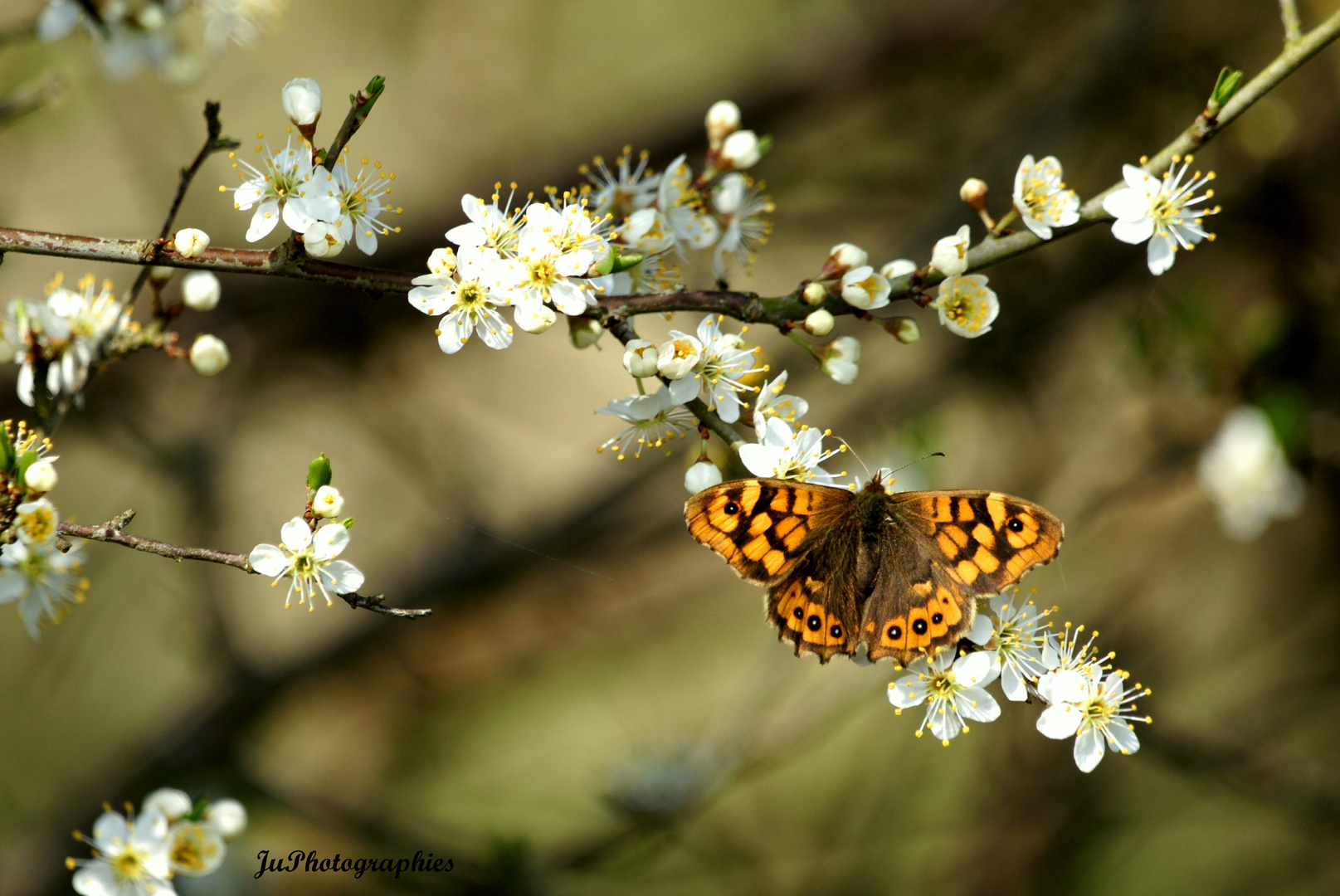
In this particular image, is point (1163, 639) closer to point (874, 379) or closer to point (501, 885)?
point (874, 379)

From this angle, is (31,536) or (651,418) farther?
(651,418)

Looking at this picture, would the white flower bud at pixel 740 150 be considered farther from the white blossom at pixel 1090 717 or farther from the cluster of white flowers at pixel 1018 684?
the white blossom at pixel 1090 717

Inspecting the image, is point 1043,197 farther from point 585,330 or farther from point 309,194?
point 309,194

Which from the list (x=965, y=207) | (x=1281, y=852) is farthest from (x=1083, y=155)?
(x=1281, y=852)

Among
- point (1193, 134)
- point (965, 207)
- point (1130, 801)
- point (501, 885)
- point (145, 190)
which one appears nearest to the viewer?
point (1193, 134)

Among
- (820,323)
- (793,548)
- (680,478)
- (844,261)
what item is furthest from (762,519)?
(680,478)

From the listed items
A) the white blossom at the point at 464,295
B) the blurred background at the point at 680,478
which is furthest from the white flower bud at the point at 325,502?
the blurred background at the point at 680,478
